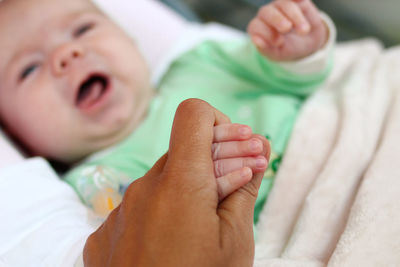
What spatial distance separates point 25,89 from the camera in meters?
0.74

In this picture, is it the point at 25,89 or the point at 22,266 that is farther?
the point at 25,89

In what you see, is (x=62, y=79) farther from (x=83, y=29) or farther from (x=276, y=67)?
(x=276, y=67)

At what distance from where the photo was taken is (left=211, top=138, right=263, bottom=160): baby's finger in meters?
0.40

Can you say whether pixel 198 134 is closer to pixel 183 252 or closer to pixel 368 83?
pixel 183 252

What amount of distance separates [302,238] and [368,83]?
14.9 inches

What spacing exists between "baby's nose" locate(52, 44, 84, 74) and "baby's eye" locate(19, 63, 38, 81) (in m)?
0.07

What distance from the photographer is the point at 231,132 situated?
41 centimetres

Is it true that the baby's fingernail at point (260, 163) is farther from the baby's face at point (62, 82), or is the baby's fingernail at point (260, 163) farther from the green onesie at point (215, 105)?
the baby's face at point (62, 82)

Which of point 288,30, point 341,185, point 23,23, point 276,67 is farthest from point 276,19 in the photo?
point 23,23

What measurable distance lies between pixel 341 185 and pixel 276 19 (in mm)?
294

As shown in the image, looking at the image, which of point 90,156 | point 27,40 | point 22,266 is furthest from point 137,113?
point 22,266

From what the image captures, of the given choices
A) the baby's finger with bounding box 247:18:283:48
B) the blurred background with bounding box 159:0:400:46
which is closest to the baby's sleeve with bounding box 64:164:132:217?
the baby's finger with bounding box 247:18:283:48

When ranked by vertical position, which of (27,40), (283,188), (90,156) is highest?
(27,40)

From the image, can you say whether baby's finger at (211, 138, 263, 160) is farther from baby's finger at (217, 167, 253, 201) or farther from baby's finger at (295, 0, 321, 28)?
baby's finger at (295, 0, 321, 28)
